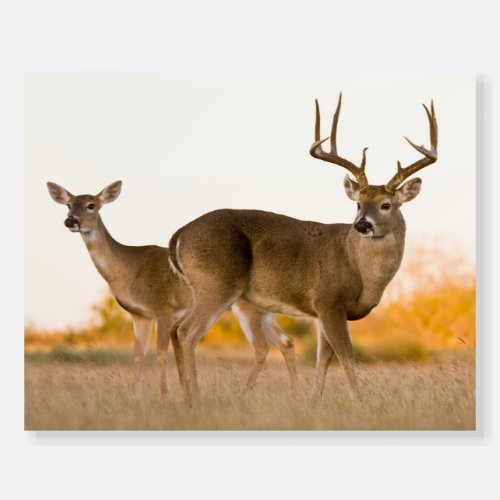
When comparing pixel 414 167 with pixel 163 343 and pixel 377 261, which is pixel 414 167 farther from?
pixel 163 343

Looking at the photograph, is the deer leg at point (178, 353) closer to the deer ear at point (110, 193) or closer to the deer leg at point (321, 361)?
the deer leg at point (321, 361)

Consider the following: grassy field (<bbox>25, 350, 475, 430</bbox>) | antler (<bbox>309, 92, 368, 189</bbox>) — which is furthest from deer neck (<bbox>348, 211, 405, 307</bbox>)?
grassy field (<bbox>25, 350, 475, 430</bbox>)

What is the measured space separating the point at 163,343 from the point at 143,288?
63cm

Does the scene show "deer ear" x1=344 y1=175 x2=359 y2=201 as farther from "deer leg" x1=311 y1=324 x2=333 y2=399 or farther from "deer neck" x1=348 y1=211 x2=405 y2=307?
"deer leg" x1=311 y1=324 x2=333 y2=399

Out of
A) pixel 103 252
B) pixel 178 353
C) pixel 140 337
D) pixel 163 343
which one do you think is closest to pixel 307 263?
pixel 178 353

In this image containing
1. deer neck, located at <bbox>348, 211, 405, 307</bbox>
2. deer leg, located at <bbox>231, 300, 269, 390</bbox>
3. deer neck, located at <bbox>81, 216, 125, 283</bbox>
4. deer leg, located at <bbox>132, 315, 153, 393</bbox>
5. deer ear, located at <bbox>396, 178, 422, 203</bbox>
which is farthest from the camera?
deer neck, located at <bbox>81, 216, 125, 283</bbox>

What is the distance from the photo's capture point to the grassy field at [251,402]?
31.2ft

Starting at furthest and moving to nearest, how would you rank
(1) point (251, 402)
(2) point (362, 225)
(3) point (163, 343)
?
(3) point (163, 343) < (1) point (251, 402) < (2) point (362, 225)

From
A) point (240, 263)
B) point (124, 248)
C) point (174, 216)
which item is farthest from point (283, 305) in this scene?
point (124, 248)

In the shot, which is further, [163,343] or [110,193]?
[110,193]

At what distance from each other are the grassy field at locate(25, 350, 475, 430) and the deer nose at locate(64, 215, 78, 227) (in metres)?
1.18

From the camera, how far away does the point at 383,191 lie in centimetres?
997

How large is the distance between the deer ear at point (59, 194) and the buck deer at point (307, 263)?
1.14 metres

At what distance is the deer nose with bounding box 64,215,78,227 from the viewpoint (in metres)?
10.8
